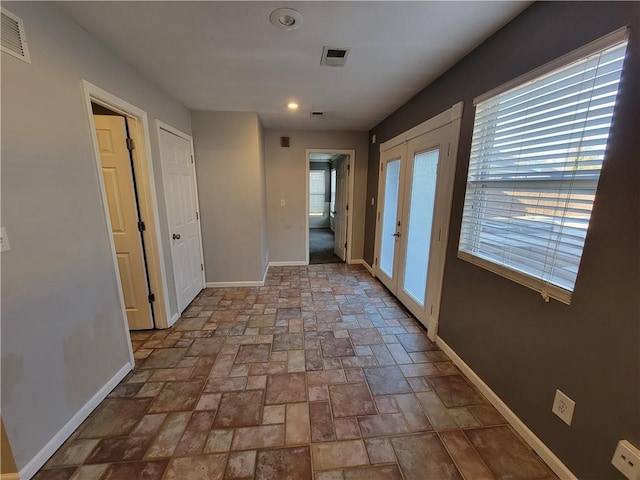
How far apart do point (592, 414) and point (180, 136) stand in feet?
12.7

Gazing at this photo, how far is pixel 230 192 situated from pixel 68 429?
2632 mm

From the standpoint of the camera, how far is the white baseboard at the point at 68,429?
4.05ft

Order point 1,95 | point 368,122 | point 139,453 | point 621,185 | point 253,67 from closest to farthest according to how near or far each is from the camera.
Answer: point 621,185 → point 1,95 → point 139,453 → point 253,67 → point 368,122

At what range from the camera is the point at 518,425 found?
1492 millimetres

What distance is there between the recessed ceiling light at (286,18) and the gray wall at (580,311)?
1265 millimetres

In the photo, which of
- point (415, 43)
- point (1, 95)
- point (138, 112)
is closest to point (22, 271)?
point (1, 95)

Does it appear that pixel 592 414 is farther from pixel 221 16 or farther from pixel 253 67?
pixel 253 67

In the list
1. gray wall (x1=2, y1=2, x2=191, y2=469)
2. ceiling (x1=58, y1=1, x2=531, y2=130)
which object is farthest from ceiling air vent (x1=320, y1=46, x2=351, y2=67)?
gray wall (x1=2, y1=2, x2=191, y2=469)

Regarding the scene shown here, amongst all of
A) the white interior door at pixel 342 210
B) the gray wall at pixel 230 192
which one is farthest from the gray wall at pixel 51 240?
the white interior door at pixel 342 210

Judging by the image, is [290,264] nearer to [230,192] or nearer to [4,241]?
[230,192]

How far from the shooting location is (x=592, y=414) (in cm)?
112

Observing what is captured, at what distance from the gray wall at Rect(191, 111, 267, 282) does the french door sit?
6.01ft

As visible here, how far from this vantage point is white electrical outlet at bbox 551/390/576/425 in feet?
3.98

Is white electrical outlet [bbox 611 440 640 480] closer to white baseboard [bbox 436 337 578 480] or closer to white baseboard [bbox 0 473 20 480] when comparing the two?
white baseboard [bbox 436 337 578 480]
